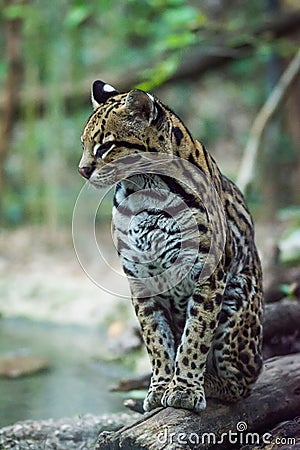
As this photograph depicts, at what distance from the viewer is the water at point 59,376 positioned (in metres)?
4.74

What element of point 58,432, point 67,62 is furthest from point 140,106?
point 67,62

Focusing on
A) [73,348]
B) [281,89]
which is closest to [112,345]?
[73,348]

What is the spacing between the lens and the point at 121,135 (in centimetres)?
303

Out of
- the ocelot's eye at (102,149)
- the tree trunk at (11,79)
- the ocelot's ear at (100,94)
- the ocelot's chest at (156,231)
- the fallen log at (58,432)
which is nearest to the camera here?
the ocelot's eye at (102,149)

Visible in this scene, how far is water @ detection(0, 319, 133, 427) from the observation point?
15.6 ft

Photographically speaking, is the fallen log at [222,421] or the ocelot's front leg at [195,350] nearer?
the fallen log at [222,421]

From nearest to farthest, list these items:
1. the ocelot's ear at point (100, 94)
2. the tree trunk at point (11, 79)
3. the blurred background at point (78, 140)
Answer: the ocelot's ear at point (100, 94) → the blurred background at point (78, 140) → the tree trunk at point (11, 79)

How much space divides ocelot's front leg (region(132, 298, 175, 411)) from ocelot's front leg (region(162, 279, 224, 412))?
16 centimetres

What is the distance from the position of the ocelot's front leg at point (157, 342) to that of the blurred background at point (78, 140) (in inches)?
41.0

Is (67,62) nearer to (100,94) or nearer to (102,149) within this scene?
(100,94)

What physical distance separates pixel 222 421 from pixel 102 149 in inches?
53.0

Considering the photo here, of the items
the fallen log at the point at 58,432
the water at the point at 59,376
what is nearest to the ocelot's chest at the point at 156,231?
the fallen log at the point at 58,432

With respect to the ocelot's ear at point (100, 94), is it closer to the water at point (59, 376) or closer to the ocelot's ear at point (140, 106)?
the ocelot's ear at point (140, 106)

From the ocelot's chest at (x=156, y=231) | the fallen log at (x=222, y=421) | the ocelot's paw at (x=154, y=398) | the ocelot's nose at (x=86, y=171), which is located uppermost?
the ocelot's nose at (x=86, y=171)
